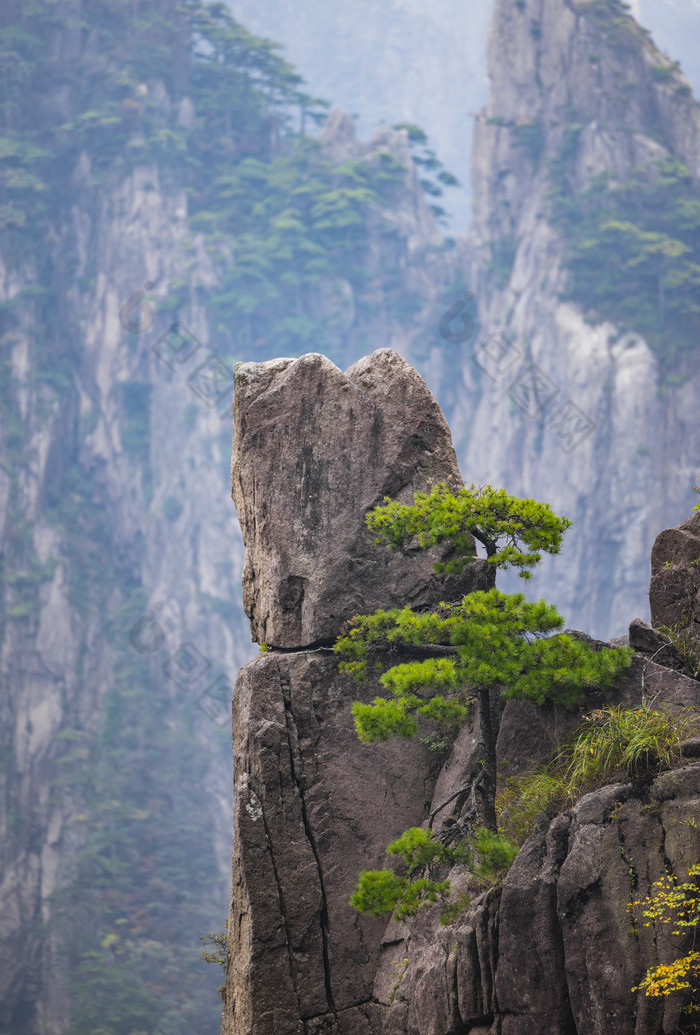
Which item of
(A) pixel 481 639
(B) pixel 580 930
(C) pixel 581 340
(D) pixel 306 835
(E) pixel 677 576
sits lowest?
(B) pixel 580 930

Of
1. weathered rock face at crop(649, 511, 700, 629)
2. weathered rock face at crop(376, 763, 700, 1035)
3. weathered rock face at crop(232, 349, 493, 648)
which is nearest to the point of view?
weathered rock face at crop(376, 763, 700, 1035)

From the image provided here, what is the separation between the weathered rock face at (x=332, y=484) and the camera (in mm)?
8070

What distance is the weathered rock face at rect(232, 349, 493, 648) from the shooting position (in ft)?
26.5

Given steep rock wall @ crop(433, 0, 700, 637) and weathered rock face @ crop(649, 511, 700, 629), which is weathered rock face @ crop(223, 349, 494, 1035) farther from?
steep rock wall @ crop(433, 0, 700, 637)

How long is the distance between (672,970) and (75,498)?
39971mm

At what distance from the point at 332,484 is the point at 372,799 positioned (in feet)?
8.18

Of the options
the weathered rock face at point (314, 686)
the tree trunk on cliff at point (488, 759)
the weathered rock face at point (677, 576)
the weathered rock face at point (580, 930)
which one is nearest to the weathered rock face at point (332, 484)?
the weathered rock face at point (314, 686)

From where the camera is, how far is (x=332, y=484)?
27.0ft

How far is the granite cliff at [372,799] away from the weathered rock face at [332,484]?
16 mm

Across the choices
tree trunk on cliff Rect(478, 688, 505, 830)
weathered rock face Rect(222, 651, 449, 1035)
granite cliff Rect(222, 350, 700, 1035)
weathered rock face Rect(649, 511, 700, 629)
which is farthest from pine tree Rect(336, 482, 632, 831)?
weathered rock face Rect(649, 511, 700, 629)

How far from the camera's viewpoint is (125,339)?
145 ft

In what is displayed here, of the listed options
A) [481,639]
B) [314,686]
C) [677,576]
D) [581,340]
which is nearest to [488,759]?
[481,639]

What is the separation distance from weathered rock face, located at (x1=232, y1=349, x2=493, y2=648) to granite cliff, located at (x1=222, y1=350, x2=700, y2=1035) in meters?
0.02

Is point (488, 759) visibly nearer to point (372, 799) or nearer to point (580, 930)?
point (372, 799)
